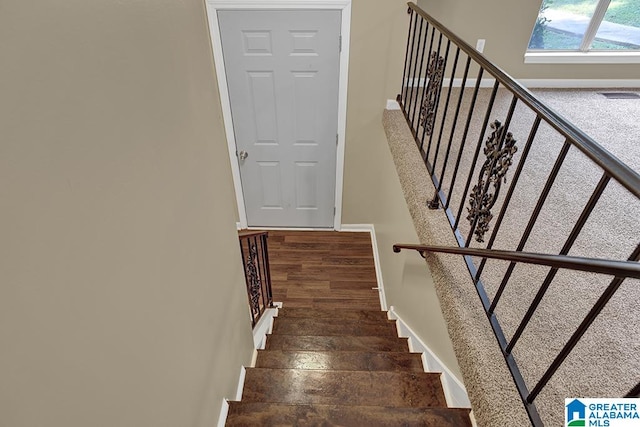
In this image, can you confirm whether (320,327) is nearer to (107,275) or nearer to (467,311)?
(467,311)

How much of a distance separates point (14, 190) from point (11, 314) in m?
0.18

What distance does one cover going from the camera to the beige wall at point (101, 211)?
0.55m

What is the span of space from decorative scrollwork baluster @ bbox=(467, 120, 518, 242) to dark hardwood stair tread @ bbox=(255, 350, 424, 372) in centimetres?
112

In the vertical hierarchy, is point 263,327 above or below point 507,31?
below

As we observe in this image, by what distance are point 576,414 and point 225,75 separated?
125 inches

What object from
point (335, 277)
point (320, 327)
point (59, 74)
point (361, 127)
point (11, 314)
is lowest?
point (335, 277)

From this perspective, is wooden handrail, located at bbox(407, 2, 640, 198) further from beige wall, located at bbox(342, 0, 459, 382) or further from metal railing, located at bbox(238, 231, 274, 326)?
metal railing, located at bbox(238, 231, 274, 326)

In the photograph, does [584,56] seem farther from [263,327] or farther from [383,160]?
[263,327]

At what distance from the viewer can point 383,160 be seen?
3342 mm

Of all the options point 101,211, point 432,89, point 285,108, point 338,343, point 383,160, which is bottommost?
point 338,343

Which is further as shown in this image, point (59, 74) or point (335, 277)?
point (335, 277)

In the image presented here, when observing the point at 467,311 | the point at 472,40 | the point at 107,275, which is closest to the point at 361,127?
the point at 472,40

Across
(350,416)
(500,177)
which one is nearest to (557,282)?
(500,177)

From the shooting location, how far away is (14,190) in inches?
21.0
